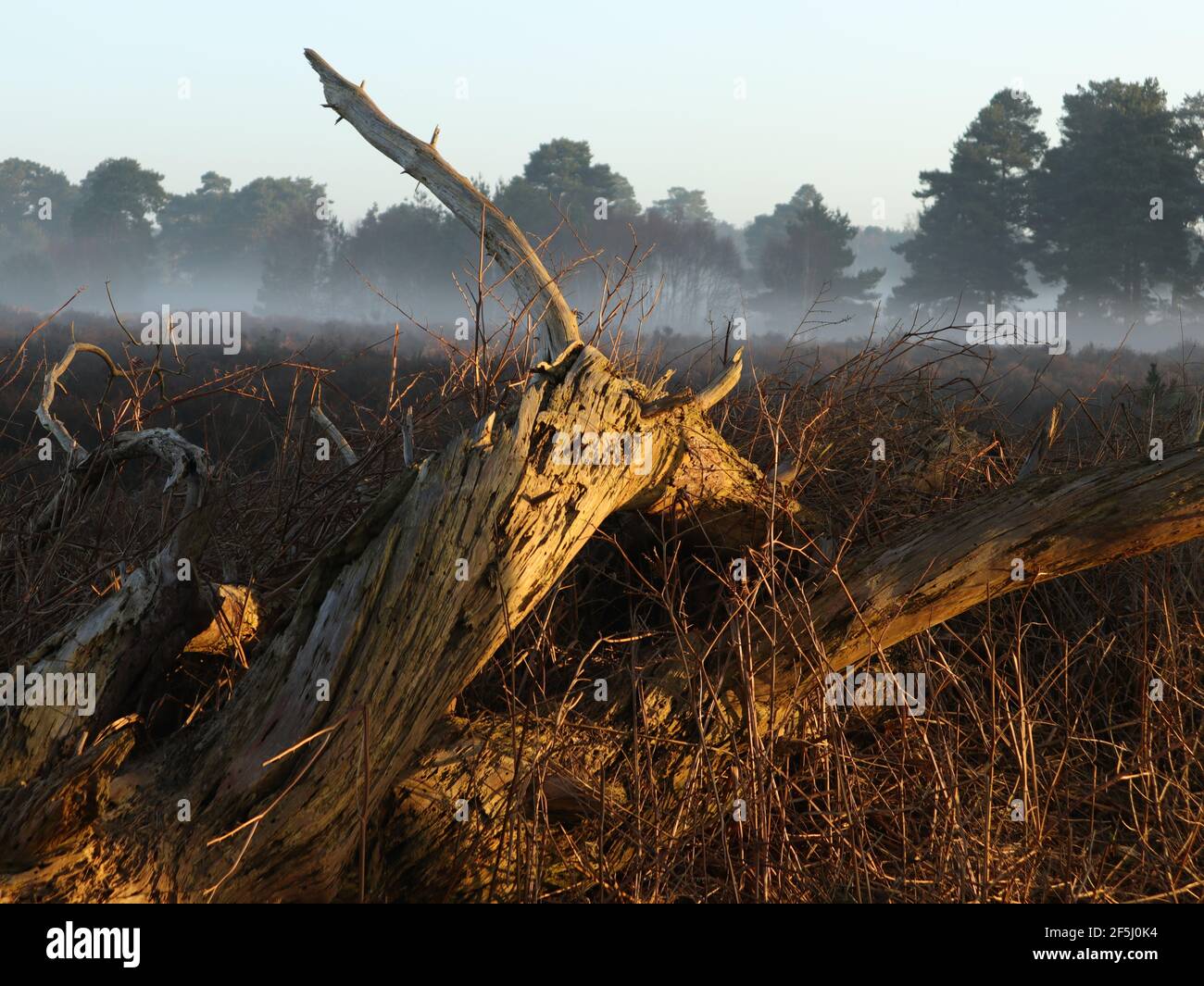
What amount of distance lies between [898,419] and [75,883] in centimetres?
464

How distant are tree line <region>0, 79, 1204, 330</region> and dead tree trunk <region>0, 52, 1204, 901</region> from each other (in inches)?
315

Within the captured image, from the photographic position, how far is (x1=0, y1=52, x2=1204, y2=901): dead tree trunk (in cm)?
295

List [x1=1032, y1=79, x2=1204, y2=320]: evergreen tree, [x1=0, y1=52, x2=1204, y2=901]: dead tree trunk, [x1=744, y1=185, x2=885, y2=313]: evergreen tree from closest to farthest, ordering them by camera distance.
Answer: [x1=0, y1=52, x2=1204, y2=901]: dead tree trunk, [x1=1032, y1=79, x2=1204, y2=320]: evergreen tree, [x1=744, y1=185, x2=885, y2=313]: evergreen tree

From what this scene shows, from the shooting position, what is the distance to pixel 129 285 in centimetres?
7231

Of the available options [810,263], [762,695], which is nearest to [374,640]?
[762,695]

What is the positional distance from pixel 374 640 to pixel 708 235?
61.2 meters

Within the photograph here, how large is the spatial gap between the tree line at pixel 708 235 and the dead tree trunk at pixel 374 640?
26.3ft

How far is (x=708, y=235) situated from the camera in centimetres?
6181

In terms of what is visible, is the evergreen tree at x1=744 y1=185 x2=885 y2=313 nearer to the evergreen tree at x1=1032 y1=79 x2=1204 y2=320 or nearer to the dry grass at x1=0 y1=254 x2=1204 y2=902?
the evergreen tree at x1=1032 y1=79 x2=1204 y2=320

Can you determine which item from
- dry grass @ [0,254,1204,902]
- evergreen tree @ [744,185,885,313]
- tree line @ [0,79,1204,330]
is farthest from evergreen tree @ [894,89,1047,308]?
dry grass @ [0,254,1204,902]

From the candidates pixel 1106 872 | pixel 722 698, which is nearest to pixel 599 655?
pixel 722 698

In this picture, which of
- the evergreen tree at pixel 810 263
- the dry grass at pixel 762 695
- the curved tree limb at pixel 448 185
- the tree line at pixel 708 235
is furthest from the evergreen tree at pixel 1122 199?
the curved tree limb at pixel 448 185

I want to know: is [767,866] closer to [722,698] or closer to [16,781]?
[722,698]

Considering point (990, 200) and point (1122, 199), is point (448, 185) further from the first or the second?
point (990, 200)
